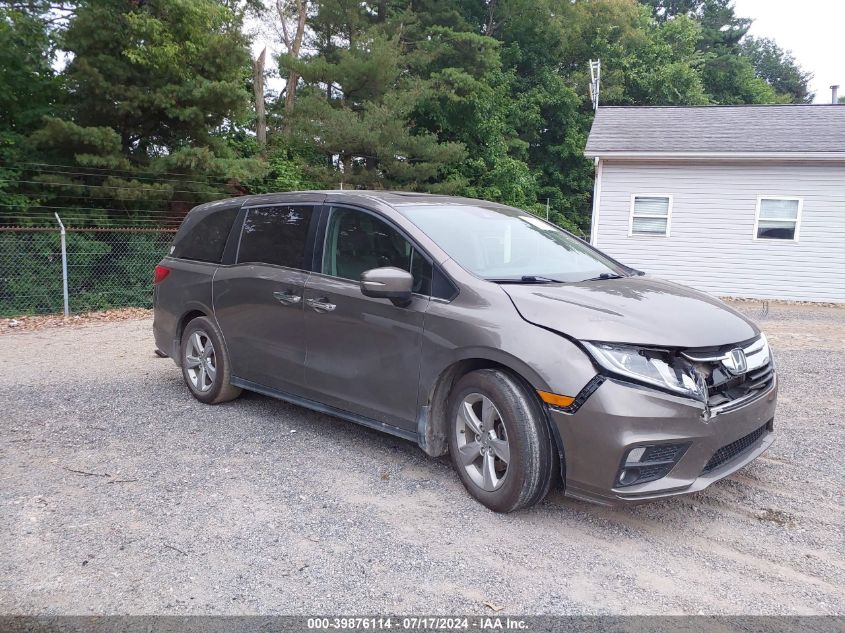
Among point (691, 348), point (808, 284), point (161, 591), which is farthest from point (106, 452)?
point (808, 284)

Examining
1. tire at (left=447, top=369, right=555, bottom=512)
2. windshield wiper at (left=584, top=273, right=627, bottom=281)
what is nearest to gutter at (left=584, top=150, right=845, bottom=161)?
windshield wiper at (left=584, top=273, right=627, bottom=281)

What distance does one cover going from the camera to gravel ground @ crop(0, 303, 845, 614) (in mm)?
2656

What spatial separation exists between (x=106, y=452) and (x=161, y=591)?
6.35ft

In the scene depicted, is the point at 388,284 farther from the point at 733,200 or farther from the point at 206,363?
the point at 733,200

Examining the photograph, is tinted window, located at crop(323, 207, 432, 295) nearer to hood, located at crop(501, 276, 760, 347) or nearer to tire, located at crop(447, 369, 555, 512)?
hood, located at crop(501, 276, 760, 347)

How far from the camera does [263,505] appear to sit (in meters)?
3.49

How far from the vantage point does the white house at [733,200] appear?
13.9m

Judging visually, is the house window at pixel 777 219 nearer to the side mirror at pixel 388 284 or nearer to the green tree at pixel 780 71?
the side mirror at pixel 388 284

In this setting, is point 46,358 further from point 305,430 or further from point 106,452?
point 305,430

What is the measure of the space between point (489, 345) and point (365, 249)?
1.25m

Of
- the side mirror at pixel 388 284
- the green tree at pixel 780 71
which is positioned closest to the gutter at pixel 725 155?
the side mirror at pixel 388 284

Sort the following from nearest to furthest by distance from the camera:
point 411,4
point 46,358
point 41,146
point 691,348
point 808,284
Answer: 1. point 691,348
2. point 46,358
3. point 41,146
4. point 808,284
5. point 411,4

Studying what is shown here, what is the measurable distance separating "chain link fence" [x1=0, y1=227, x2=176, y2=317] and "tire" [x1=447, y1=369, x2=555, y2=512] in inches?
375

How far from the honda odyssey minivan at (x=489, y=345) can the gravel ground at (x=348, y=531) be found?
1.00 feet
